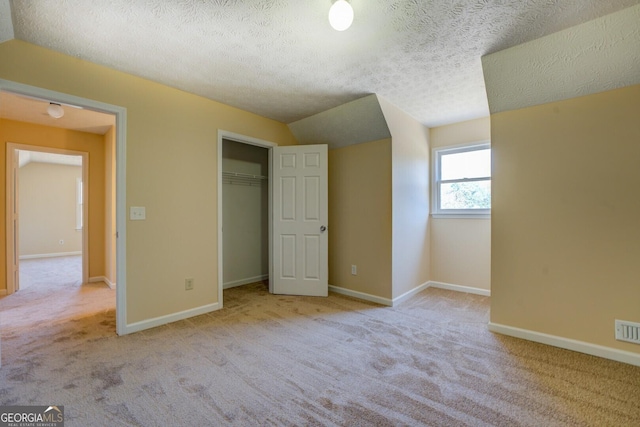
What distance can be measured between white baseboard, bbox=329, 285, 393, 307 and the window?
1634mm

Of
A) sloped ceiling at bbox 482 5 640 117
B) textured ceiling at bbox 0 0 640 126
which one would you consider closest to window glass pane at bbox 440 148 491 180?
textured ceiling at bbox 0 0 640 126

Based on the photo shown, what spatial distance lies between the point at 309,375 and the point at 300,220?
2.12 m

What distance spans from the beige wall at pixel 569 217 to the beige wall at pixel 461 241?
4.06ft

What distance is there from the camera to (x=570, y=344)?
7.29 feet

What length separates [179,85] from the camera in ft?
8.95

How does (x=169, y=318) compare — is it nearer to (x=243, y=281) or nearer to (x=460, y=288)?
(x=243, y=281)

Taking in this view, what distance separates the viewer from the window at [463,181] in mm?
3715

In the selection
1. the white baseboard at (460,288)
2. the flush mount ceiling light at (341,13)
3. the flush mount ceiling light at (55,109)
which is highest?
the flush mount ceiling light at (55,109)

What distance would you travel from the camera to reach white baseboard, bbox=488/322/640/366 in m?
2.01

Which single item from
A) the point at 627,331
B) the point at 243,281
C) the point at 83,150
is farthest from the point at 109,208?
the point at 627,331

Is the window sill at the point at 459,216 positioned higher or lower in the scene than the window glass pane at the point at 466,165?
lower

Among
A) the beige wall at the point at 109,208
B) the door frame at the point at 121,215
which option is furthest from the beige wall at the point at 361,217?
the beige wall at the point at 109,208

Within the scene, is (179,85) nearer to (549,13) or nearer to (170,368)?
(170,368)

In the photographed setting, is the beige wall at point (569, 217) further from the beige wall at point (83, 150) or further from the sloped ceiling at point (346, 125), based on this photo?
the beige wall at point (83, 150)
